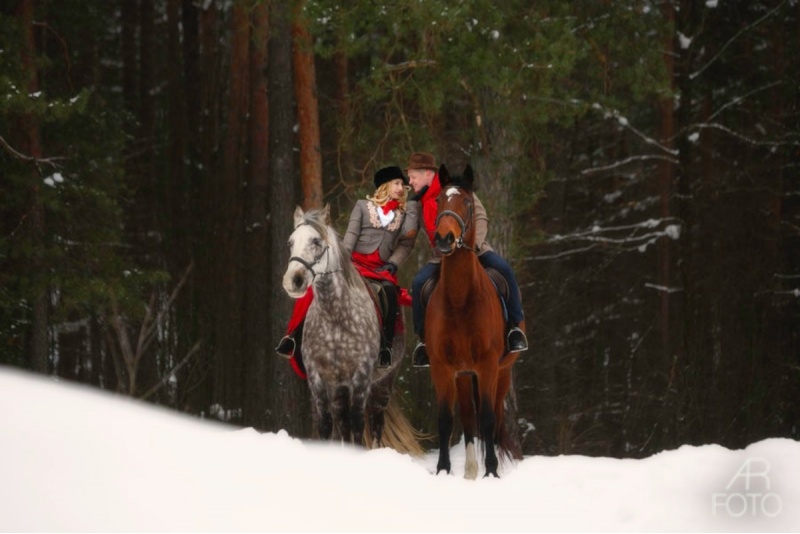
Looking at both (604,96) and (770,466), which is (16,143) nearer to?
(604,96)

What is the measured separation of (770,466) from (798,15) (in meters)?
13.7

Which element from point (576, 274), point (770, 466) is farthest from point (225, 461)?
point (576, 274)

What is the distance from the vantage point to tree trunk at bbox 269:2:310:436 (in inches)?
644

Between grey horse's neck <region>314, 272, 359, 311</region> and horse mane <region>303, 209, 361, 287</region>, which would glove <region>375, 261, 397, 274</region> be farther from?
grey horse's neck <region>314, 272, 359, 311</region>

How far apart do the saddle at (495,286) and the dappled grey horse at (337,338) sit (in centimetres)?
55

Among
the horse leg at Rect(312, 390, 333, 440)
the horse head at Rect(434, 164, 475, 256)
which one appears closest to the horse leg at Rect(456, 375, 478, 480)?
the horse leg at Rect(312, 390, 333, 440)

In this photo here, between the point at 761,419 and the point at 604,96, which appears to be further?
the point at 761,419

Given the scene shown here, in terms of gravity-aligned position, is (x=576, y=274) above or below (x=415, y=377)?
above

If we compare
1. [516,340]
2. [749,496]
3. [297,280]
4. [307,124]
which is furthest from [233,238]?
[749,496]

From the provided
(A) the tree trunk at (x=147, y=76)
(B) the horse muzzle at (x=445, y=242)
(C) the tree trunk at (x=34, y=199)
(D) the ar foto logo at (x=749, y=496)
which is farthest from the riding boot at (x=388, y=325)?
(A) the tree trunk at (x=147, y=76)

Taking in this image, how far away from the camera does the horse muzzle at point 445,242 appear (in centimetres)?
820

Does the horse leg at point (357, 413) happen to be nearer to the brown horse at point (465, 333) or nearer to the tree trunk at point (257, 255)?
the brown horse at point (465, 333)

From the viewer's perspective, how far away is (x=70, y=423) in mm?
6395

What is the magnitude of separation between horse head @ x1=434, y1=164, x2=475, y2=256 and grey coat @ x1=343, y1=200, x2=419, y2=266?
152 centimetres
